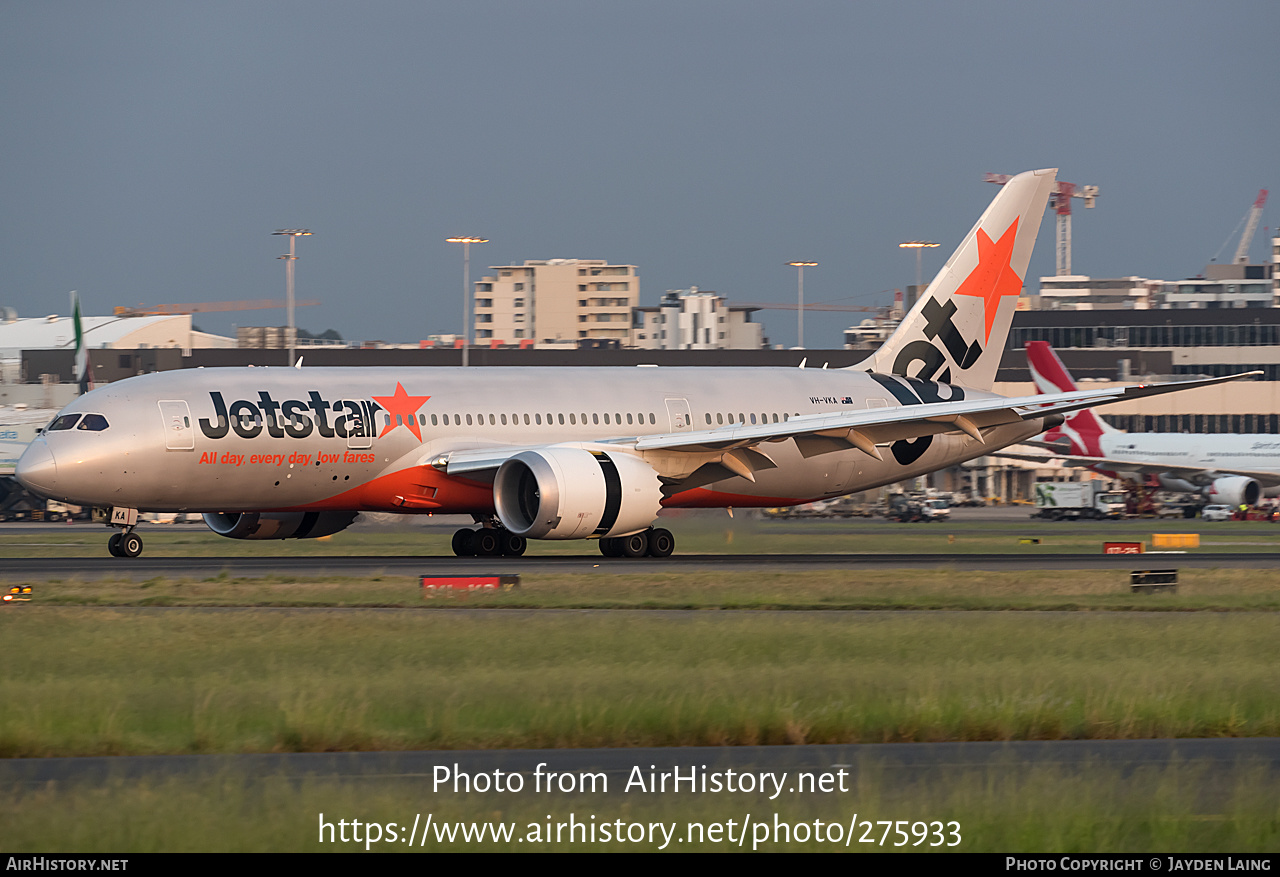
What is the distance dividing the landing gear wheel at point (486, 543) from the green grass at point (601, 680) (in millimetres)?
15537

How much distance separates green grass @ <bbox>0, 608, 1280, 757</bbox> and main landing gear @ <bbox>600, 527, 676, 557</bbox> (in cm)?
1508

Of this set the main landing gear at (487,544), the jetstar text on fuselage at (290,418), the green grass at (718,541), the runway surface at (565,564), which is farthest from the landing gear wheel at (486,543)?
the jetstar text on fuselage at (290,418)

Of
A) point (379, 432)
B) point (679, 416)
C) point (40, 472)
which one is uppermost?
point (679, 416)

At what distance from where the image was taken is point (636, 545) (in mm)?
39281

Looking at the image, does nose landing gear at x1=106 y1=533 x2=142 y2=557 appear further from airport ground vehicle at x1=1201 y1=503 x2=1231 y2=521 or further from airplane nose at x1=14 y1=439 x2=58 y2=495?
airport ground vehicle at x1=1201 y1=503 x2=1231 y2=521

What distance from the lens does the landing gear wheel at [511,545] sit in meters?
39.7

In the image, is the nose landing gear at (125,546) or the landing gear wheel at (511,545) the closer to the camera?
the nose landing gear at (125,546)

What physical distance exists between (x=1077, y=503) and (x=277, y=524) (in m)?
52.0

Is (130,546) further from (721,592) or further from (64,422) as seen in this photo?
(721,592)

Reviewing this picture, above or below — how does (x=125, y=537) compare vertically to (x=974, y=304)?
below

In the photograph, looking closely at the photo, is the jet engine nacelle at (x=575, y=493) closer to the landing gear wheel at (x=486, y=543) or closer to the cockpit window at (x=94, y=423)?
the landing gear wheel at (x=486, y=543)

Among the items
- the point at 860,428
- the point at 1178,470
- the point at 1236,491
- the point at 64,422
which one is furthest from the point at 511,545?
the point at 1178,470

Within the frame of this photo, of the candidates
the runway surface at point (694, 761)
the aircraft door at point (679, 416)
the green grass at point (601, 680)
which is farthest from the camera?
the aircraft door at point (679, 416)

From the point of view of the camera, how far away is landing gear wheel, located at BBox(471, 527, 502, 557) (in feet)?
130
